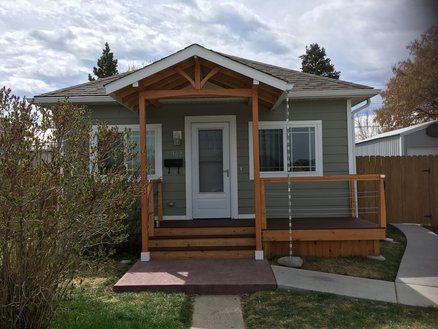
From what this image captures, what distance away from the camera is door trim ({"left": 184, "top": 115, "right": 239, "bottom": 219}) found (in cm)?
842

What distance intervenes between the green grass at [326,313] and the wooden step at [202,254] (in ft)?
5.49

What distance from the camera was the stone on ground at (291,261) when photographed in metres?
6.30

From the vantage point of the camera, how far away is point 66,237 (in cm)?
342

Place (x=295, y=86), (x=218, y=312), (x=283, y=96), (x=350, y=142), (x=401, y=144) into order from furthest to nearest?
(x=401, y=144)
(x=350, y=142)
(x=295, y=86)
(x=283, y=96)
(x=218, y=312)

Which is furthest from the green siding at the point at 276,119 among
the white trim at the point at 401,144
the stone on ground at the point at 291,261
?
the white trim at the point at 401,144

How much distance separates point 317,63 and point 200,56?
22669 millimetres

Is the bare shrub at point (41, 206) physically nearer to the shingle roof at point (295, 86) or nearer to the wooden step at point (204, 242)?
the wooden step at point (204, 242)

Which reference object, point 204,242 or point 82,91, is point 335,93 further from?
point 82,91

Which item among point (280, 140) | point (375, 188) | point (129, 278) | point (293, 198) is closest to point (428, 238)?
point (375, 188)

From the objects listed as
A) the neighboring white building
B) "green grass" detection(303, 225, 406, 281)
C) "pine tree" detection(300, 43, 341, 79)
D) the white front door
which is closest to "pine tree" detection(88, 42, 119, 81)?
"pine tree" detection(300, 43, 341, 79)

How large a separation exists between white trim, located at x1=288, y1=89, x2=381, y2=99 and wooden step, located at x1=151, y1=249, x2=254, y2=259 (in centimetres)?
327

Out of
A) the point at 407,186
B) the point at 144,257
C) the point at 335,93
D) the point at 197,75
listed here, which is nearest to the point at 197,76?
the point at 197,75

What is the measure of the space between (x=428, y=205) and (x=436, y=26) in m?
10.6

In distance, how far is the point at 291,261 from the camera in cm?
635
